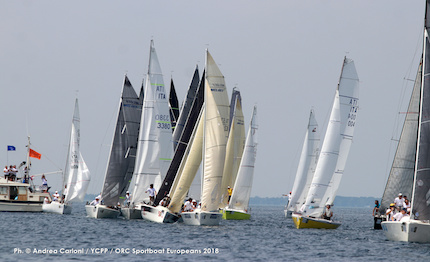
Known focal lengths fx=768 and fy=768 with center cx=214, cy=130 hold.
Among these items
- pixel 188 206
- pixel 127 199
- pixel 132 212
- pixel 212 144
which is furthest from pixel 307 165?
pixel 212 144

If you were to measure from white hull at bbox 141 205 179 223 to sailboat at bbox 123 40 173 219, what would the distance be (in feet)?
7.66

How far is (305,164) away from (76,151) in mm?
18330

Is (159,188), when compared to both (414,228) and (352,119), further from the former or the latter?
(414,228)

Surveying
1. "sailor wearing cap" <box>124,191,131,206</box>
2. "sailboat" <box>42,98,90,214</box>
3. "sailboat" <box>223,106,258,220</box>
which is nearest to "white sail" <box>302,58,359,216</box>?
"sailboat" <box>223,106,258,220</box>

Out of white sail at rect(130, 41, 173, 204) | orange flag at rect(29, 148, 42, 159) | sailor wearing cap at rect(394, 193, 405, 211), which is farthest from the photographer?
orange flag at rect(29, 148, 42, 159)

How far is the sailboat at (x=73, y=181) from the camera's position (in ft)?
194

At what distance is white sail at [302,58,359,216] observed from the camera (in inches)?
1769

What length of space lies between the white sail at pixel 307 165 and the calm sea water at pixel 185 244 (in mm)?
14783

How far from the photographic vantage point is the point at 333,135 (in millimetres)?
45750

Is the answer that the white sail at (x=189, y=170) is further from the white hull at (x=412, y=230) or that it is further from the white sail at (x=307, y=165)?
the white sail at (x=307, y=165)

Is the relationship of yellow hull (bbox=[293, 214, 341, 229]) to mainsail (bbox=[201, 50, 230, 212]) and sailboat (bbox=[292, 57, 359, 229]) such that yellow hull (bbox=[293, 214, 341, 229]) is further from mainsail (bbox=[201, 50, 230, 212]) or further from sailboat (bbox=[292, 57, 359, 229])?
mainsail (bbox=[201, 50, 230, 212])

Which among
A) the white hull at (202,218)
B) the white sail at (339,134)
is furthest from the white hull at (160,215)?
the white sail at (339,134)

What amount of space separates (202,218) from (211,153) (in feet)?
11.7

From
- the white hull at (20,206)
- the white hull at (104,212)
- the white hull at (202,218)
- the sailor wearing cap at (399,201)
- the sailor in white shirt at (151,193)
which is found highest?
the sailor wearing cap at (399,201)
